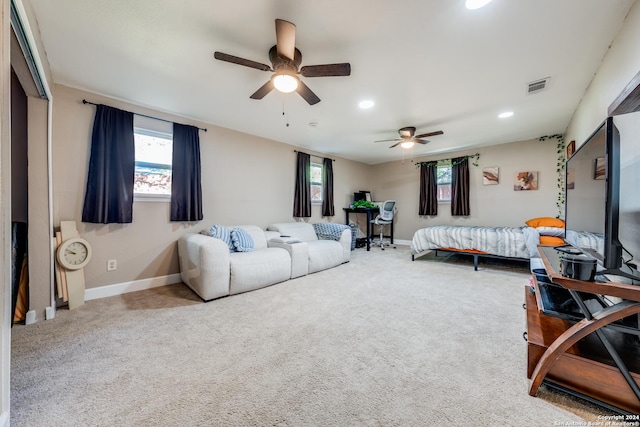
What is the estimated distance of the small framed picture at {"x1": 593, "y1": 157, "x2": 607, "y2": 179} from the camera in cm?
128

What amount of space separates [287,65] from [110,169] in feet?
7.99

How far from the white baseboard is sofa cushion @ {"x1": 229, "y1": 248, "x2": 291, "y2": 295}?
3.51 feet

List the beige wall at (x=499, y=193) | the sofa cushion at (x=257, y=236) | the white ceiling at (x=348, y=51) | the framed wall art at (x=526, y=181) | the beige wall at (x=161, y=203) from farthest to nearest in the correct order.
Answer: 1. the framed wall art at (x=526, y=181)
2. the beige wall at (x=499, y=193)
3. the sofa cushion at (x=257, y=236)
4. the beige wall at (x=161, y=203)
5. the white ceiling at (x=348, y=51)

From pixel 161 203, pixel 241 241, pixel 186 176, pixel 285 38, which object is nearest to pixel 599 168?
pixel 285 38

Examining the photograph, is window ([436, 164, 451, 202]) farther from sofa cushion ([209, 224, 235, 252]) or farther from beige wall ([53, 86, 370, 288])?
sofa cushion ([209, 224, 235, 252])

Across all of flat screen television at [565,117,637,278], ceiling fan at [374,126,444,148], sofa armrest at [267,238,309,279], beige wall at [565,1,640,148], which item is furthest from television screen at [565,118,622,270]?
sofa armrest at [267,238,309,279]

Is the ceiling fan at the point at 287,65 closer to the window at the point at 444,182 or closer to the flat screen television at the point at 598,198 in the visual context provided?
the flat screen television at the point at 598,198

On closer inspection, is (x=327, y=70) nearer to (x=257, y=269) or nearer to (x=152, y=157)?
(x=257, y=269)

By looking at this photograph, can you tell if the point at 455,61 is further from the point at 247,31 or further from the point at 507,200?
the point at 507,200

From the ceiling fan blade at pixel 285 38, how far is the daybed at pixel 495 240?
3.83 m

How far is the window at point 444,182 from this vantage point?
19.3 feet

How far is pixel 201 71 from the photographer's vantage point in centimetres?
236

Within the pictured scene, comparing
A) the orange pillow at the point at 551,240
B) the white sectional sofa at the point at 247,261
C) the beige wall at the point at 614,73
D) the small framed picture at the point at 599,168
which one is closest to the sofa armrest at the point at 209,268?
the white sectional sofa at the point at 247,261

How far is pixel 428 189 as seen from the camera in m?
6.02
